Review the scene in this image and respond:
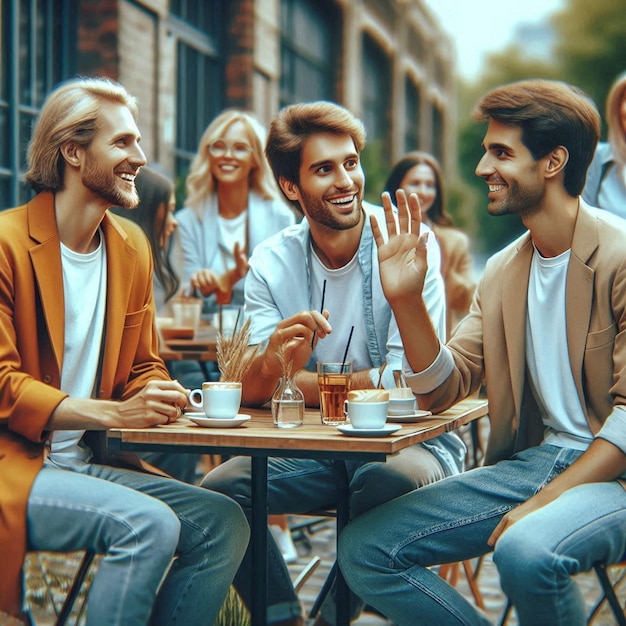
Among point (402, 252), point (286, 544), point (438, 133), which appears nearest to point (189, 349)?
point (286, 544)

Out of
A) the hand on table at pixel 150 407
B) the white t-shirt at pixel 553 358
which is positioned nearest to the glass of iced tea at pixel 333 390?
the hand on table at pixel 150 407

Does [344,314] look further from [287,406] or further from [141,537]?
[141,537]

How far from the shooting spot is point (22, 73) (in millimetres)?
6996

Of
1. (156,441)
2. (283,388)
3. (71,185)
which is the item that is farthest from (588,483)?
(71,185)

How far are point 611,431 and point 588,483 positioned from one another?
0.49 feet

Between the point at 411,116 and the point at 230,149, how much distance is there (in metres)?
19.8

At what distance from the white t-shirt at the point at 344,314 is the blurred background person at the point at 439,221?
3210 mm

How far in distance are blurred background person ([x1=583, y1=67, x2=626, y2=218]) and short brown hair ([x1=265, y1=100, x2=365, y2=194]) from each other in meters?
1.47

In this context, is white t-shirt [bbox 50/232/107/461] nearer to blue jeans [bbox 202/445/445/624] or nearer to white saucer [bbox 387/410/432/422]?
blue jeans [bbox 202/445/445/624]

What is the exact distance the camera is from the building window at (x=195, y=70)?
9.97 metres

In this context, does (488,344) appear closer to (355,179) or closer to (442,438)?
(442,438)

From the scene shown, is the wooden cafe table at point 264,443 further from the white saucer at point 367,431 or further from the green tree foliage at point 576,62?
the green tree foliage at point 576,62

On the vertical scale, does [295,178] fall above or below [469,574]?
above

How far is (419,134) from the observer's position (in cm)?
2592
